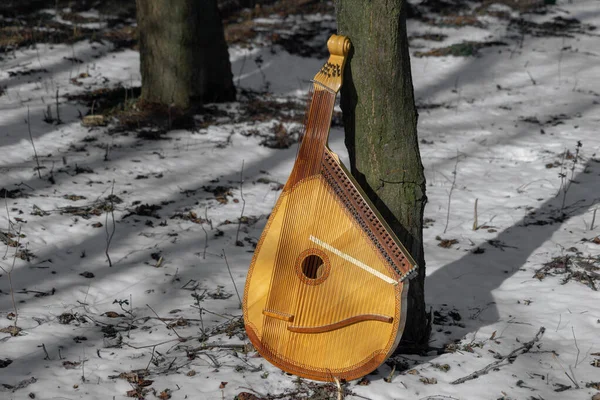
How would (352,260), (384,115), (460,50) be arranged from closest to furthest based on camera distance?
(352,260)
(384,115)
(460,50)

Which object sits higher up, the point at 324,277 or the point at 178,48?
the point at 178,48

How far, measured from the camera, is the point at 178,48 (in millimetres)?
7254

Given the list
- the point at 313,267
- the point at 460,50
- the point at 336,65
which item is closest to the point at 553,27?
the point at 460,50

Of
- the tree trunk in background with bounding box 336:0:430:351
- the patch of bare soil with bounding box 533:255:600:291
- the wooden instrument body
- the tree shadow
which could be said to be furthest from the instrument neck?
the patch of bare soil with bounding box 533:255:600:291

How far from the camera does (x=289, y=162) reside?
6.55 meters

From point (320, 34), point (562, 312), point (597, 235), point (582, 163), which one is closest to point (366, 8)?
point (562, 312)

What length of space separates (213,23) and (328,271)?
504 centimetres

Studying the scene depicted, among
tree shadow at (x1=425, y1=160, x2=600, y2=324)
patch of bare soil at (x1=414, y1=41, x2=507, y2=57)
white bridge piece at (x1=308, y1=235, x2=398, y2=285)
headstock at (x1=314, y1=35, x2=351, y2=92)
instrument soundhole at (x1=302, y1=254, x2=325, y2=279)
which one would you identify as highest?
headstock at (x1=314, y1=35, x2=351, y2=92)

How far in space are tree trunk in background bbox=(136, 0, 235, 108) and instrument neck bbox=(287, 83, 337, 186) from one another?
14.5 feet

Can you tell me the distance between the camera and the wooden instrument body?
3041 millimetres

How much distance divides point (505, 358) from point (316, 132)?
5.25ft

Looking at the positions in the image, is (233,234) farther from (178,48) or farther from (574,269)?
(178,48)

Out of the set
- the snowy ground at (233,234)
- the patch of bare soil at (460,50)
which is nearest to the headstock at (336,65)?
the snowy ground at (233,234)

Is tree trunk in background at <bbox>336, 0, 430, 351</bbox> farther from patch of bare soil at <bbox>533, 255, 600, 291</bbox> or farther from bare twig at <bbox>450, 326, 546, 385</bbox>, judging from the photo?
patch of bare soil at <bbox>533, 255, 600, 291</bbox>
